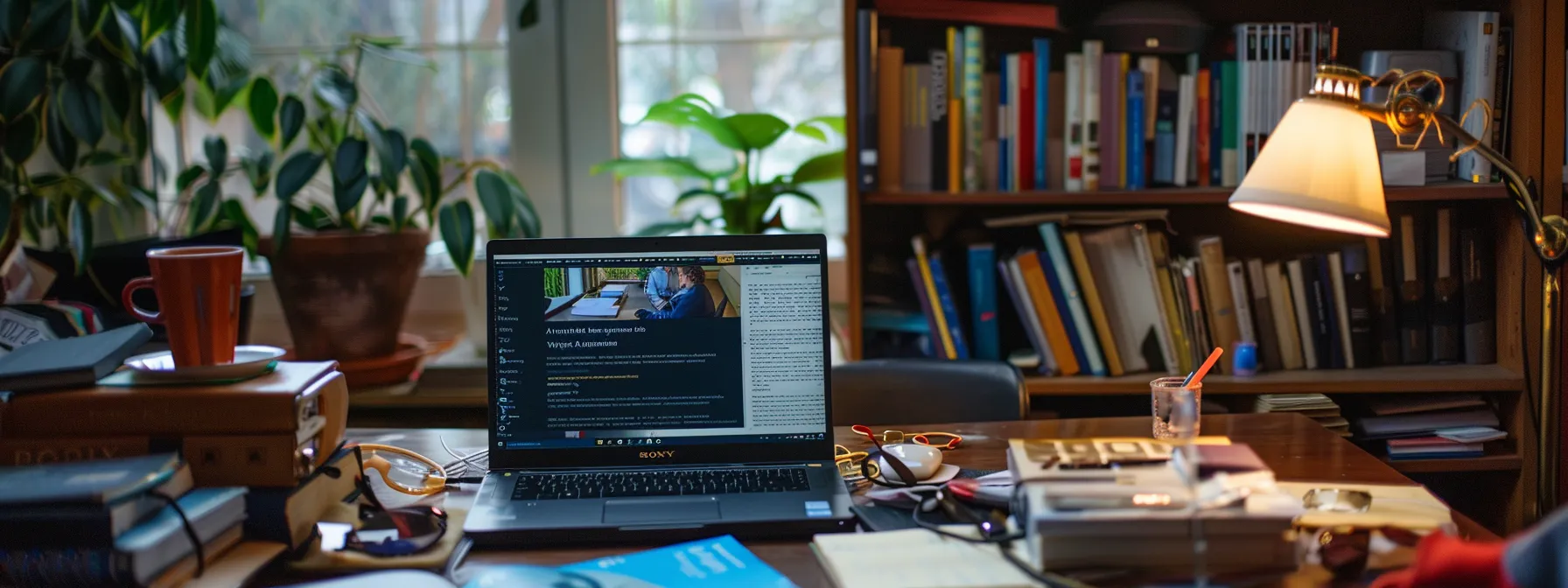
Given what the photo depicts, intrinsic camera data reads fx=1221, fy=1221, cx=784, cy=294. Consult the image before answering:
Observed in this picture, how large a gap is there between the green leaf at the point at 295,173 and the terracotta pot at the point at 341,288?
93 mm

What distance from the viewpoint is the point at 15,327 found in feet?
5.70

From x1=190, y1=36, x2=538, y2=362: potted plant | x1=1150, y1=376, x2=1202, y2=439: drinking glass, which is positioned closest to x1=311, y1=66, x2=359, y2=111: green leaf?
x1=190, y1=36, x2=538, y2=362: potted plant

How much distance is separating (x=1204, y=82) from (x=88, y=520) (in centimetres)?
192

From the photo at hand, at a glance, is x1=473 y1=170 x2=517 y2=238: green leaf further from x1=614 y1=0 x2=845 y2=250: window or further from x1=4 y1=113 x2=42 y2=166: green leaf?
x1=4 y1=113 x2=42 y2=166: green leaf

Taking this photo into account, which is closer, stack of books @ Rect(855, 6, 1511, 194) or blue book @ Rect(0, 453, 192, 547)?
blue book @ Rect(0, 453, 192, 547)

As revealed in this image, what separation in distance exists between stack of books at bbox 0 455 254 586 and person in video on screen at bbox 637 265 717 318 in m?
0.51

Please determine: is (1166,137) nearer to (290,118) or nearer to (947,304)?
(947,304)

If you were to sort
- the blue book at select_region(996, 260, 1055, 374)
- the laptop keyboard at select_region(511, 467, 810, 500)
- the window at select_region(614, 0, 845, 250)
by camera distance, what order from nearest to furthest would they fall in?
the laptop keyboard at select_region(511, 467, 810, 500) → the blue book at select_region(996, 260, 1055, 374) → the window at select_region(614, 0, 845, 250)

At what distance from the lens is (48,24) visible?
212cm

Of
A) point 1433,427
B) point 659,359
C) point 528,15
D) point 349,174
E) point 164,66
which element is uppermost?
point 528,15

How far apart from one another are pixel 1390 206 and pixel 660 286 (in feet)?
5.41

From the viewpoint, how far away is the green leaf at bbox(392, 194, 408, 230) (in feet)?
7.63

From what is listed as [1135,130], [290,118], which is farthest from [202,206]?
[1135,130]

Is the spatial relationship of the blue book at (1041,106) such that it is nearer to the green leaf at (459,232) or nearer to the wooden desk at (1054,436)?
the wooden desk at (1054,436)
